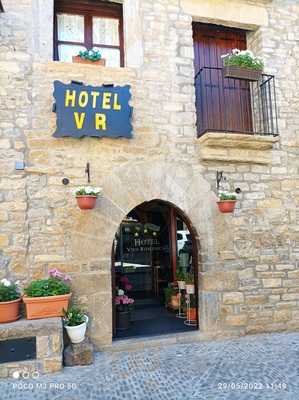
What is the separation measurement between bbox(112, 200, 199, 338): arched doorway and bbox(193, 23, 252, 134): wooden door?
1.63 meters

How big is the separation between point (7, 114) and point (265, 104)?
3764 millimetres

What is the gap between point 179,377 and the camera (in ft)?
11.6

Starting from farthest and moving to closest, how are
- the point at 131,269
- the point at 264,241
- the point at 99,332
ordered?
the point at 131,269
the point at 264,241
the point at 99,332

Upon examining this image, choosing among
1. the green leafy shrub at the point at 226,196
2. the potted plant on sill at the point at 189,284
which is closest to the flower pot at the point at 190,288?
the potted plant on sill at the point at 189,284

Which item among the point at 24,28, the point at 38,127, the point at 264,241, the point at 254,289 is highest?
the point at 24,28

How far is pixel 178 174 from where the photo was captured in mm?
4750

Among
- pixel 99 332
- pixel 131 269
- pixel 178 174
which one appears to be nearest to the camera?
pixel 99 332

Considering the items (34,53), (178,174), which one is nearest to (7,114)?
(34,53)

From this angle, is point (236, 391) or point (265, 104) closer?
point (236, 391)

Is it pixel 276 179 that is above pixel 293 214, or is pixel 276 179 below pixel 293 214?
above

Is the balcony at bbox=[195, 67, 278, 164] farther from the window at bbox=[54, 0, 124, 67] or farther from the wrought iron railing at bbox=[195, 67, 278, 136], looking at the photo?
the window at bbox=[54, 0, 124, 67]

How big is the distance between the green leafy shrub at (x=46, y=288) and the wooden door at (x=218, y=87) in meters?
3.02

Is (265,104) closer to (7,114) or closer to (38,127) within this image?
(38,127)

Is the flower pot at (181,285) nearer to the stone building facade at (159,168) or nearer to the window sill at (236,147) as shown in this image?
the stone building facade at (159,168)
